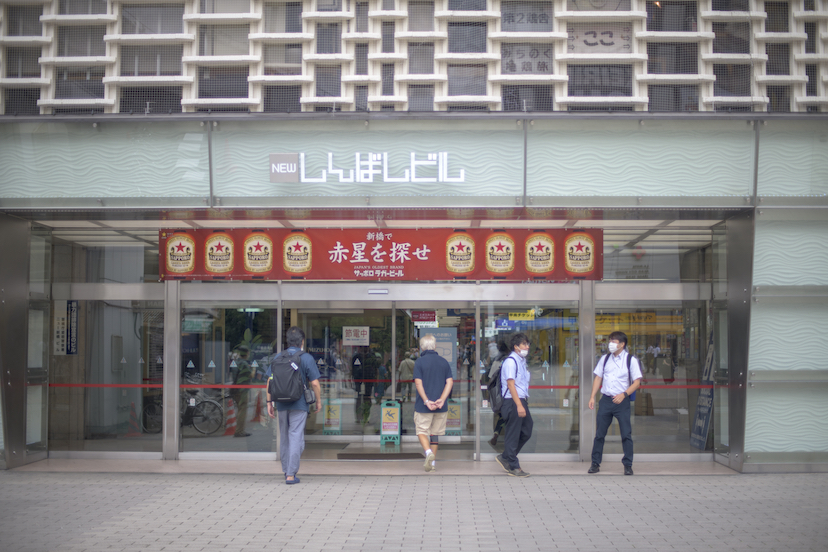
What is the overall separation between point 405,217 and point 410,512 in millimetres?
3974

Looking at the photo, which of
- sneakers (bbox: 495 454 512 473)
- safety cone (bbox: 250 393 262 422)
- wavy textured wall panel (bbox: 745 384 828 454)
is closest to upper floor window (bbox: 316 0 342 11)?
safety cone (bbox: 250 393 262 422)

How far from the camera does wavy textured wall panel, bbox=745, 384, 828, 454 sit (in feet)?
27.3

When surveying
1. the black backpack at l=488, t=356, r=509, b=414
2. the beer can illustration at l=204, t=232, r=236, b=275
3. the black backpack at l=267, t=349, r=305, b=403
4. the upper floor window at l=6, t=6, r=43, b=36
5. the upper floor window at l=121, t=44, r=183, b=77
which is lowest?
the black backpack at l=488, t=356, r=509, b=414

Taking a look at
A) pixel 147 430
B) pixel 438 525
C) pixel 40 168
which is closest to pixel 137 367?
pixel 147 430

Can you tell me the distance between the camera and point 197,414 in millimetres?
9555

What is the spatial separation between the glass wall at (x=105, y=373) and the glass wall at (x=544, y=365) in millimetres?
4645

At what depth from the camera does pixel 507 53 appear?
9.04 meters

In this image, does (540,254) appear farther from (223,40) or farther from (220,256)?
(223,40)

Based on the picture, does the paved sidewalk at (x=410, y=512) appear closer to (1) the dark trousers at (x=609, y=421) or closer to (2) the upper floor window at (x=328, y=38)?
(1) the dark trousers at (x=609, y=421)

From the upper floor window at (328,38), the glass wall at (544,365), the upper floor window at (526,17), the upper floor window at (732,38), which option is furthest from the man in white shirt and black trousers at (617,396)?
the upper floor window at (328,38)

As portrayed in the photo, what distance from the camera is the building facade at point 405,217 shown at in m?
8.36

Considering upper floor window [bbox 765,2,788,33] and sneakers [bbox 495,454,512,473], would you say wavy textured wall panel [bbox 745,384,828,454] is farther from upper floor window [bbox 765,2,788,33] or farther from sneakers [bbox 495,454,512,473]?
upper floor window [bbox 765,2,788,33]

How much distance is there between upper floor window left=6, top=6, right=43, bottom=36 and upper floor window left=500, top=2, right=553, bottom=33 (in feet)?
20.3

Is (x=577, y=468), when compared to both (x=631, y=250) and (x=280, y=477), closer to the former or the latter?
(x=631, y=250)
